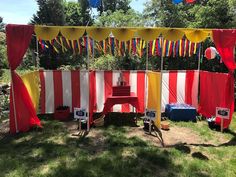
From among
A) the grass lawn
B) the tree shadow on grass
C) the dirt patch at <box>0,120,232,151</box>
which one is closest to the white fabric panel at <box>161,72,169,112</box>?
the dirt patch at <box>0,120,232,151</box>

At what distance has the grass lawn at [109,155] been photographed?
14.1 ft

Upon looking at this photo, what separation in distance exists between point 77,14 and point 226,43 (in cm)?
3955

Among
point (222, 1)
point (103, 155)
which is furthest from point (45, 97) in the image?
point (222, 1)

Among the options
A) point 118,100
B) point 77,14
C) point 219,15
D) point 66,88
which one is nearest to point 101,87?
Result: point 66,88

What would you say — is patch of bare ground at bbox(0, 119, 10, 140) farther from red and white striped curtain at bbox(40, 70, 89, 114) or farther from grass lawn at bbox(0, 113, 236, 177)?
red and white striped curtain at bbox(40, 70, 89, 114)

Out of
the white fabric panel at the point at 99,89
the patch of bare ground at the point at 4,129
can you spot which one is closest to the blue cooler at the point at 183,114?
the white fabric panel at the point at 99,89

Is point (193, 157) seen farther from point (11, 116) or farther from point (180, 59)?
point (180, 59)

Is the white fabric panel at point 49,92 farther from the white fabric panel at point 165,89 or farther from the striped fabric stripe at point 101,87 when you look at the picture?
the white fabric panel at point 165,89

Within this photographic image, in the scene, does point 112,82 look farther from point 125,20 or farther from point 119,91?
point 125,20

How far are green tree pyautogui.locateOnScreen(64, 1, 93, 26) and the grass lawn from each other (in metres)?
37.6

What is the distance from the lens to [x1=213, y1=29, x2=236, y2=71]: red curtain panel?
5814 millimetres

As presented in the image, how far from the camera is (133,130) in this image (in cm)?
642

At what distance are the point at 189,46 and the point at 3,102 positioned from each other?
5855mm

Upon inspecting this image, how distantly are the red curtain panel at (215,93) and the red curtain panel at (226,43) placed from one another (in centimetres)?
36
